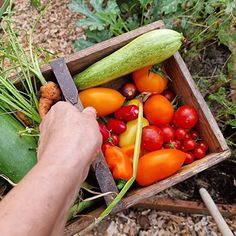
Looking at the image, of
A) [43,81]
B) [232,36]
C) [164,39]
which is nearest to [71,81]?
[43,81]

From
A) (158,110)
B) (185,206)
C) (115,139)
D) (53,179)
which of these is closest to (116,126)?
(115,139)

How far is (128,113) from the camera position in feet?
4.67

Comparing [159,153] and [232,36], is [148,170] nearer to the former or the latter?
[159,153]

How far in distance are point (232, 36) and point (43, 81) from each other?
26.5 inches

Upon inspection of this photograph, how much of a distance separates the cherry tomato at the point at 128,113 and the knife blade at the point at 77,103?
0.57ft

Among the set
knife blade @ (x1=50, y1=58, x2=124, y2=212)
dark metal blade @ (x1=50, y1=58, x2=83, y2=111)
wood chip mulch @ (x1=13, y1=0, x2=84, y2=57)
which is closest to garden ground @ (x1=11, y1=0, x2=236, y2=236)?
wood chip mulch @ (x1=13, y1=0, x2=84, y2=57)

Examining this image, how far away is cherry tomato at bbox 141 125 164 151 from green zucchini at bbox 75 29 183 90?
19cm

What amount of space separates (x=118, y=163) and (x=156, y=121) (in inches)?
8.2

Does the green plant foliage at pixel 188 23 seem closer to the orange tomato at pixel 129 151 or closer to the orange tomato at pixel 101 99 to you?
the orange tomato at pixel 101 99

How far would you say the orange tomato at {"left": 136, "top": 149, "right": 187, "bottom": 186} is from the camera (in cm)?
134

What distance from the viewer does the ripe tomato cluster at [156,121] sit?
4.66 feet

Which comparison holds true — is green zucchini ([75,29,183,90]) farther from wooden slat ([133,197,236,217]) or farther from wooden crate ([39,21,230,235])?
wooden slat ([133,197,236,217])

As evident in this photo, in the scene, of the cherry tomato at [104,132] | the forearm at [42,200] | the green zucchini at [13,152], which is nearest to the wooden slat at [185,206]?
the cherry tomato at [104,132]

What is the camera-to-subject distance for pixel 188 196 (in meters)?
1.66
